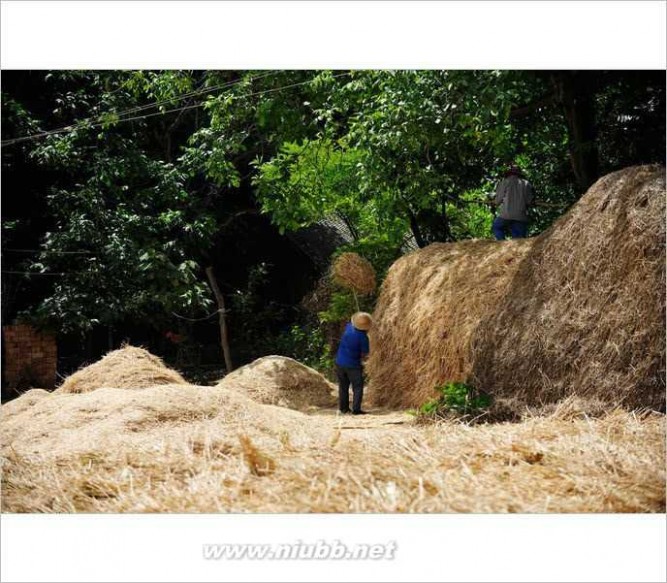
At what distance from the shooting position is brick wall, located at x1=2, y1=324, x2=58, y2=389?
12.4 m

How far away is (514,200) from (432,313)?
5.60ft

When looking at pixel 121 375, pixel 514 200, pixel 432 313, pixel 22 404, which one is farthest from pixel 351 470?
pixel 514 200

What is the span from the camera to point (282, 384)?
11047mm

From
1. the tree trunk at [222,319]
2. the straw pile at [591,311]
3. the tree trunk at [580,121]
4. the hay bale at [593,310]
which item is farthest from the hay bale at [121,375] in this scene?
the tree trunk at [222,319]

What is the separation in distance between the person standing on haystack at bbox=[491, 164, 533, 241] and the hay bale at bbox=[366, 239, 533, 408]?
511 mm

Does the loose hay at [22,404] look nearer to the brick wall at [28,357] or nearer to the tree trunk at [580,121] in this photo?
the brick wall at [28,357]

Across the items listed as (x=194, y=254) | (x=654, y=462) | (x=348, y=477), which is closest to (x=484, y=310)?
(x=654, y=462)

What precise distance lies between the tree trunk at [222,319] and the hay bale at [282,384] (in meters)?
4.02

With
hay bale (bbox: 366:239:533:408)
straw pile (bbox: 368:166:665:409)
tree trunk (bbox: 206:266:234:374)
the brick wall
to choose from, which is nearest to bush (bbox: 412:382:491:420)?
straw pile (bbox: 368:166:665:409)

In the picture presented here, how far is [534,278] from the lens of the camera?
7.43 meters

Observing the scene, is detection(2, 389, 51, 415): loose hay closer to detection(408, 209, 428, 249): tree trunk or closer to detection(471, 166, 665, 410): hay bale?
detection(471, 166, 665, 410): hay bale

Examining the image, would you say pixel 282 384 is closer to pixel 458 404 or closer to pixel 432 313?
pixel 432 313

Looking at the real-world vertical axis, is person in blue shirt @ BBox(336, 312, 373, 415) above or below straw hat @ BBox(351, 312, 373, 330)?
below

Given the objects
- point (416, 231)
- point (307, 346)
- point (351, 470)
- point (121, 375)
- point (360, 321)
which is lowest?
point (307, 346)
